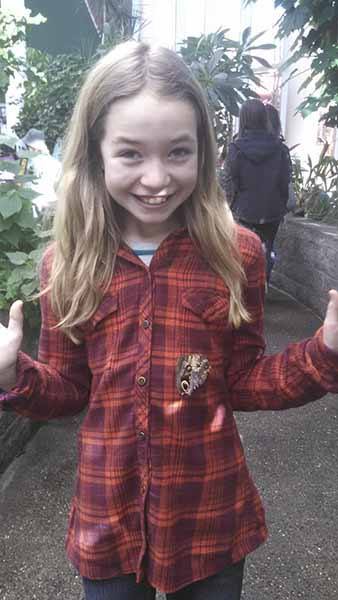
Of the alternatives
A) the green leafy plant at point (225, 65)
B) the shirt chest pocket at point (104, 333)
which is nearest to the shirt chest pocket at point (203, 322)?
the shirt chest pocket at point (104, 333)

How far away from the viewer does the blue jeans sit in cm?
129

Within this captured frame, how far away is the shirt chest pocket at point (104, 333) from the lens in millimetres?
1293

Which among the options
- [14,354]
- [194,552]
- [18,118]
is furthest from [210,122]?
[18,118]

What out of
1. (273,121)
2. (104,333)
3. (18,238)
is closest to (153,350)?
(104,333)

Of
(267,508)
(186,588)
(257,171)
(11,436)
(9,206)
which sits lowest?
(267,508)

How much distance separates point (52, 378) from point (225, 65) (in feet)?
19.8

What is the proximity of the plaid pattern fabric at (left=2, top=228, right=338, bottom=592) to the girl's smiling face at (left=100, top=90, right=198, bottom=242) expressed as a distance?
114 mm

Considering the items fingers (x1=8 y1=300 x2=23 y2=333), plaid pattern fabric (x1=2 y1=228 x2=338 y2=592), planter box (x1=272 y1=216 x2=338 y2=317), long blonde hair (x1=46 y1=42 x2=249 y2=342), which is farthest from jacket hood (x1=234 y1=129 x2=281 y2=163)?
fingers (x1=8 y1=300 x2=23 y2=333)

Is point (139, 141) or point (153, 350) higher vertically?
point (139, 141)

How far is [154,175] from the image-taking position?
1.21 m

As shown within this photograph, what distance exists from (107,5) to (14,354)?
938 cm

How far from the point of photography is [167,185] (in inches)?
48.8

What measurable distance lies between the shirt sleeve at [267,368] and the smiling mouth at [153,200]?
0.26 meters

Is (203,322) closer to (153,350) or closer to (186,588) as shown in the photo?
(153,350)
